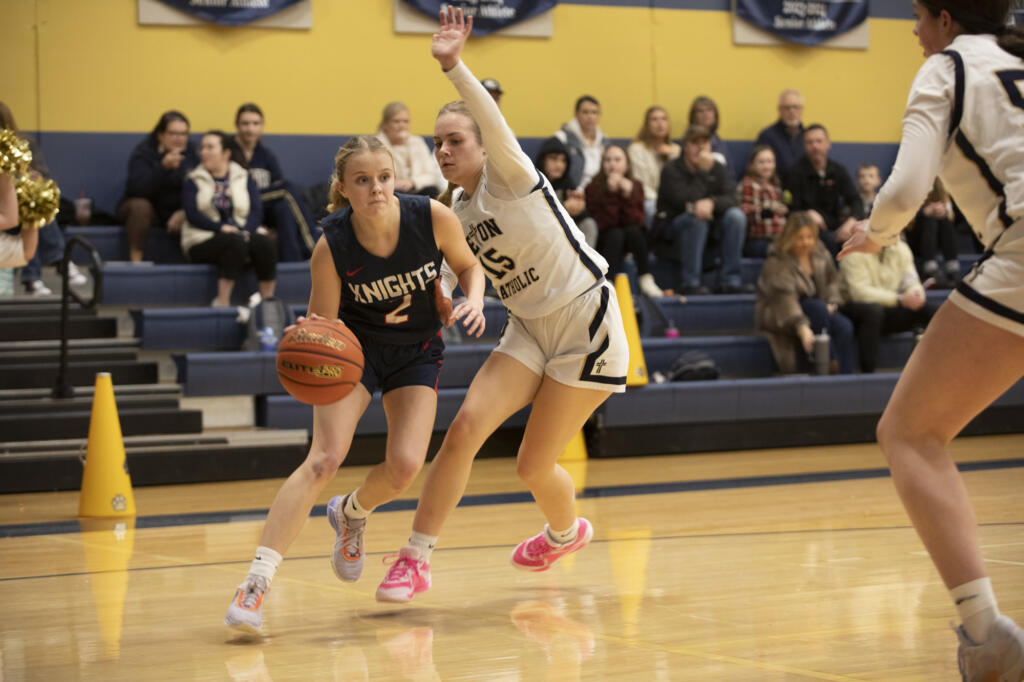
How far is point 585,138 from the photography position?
35.3ft

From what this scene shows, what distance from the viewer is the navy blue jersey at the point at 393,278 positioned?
3.92 meters

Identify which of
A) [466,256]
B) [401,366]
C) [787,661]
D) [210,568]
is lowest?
[210,568]

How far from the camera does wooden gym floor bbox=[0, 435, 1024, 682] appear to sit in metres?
3.20

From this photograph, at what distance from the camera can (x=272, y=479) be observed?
7.64 meters

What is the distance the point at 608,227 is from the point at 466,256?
6035 mm

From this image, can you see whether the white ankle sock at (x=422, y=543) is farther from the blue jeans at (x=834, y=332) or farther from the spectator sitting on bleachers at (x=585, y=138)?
the spectator sitting on bleachers at (x=585, y=138)

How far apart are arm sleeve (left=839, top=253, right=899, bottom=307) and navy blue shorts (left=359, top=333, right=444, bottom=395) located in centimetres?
652

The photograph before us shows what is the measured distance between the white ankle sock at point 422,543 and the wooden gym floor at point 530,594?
0.18 m

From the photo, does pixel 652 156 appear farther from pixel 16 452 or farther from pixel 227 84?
pixel 16 452

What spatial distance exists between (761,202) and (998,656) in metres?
8.52

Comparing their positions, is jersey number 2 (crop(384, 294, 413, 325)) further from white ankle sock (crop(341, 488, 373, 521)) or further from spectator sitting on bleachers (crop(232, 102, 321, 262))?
spectator sitting on bleachers (crop(232, 102, 321, 262))

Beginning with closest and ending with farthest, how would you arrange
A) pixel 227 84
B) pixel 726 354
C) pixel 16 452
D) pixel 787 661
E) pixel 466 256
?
1. pixel 787 661
2. pixel 466 256
3. pixel 16 452
4. pixel 726 354
5. pixel 227 84

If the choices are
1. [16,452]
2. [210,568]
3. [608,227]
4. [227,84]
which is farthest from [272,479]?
[227,84]

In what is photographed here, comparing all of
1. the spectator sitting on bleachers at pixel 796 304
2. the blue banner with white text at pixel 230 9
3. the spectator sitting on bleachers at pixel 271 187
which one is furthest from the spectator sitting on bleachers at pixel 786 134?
the blue banner with white text at pixel 230 9
